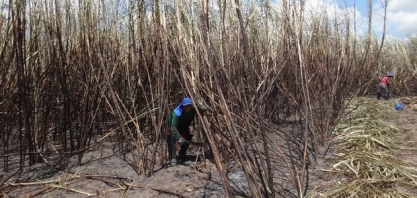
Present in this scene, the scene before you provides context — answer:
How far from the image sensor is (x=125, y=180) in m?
2.95

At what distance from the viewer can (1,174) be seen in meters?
3.06

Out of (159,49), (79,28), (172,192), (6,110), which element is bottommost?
(172,192)

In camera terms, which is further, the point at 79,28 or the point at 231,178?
the point at 79,28

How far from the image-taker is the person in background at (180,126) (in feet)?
10.8

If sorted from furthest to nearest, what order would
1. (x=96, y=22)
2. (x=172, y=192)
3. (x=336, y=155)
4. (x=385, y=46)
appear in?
(x=385, y=46) → (x=336, y=155) → (x=96, y=22) → (x=172, y=192)

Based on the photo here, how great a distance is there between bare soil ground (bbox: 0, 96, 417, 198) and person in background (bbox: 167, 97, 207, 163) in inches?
5.8

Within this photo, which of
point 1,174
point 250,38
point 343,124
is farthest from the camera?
point 343,124

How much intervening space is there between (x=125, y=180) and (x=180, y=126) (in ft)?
2.59

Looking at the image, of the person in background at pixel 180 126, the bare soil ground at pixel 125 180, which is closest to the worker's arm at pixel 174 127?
the person in background at pixel 180 126

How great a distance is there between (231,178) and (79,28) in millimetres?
1794

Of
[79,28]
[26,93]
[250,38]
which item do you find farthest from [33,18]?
[250,38]

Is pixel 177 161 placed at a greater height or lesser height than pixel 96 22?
lesser

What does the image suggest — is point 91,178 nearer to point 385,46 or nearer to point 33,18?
point 33,18

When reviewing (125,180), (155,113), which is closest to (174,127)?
(155,113)
